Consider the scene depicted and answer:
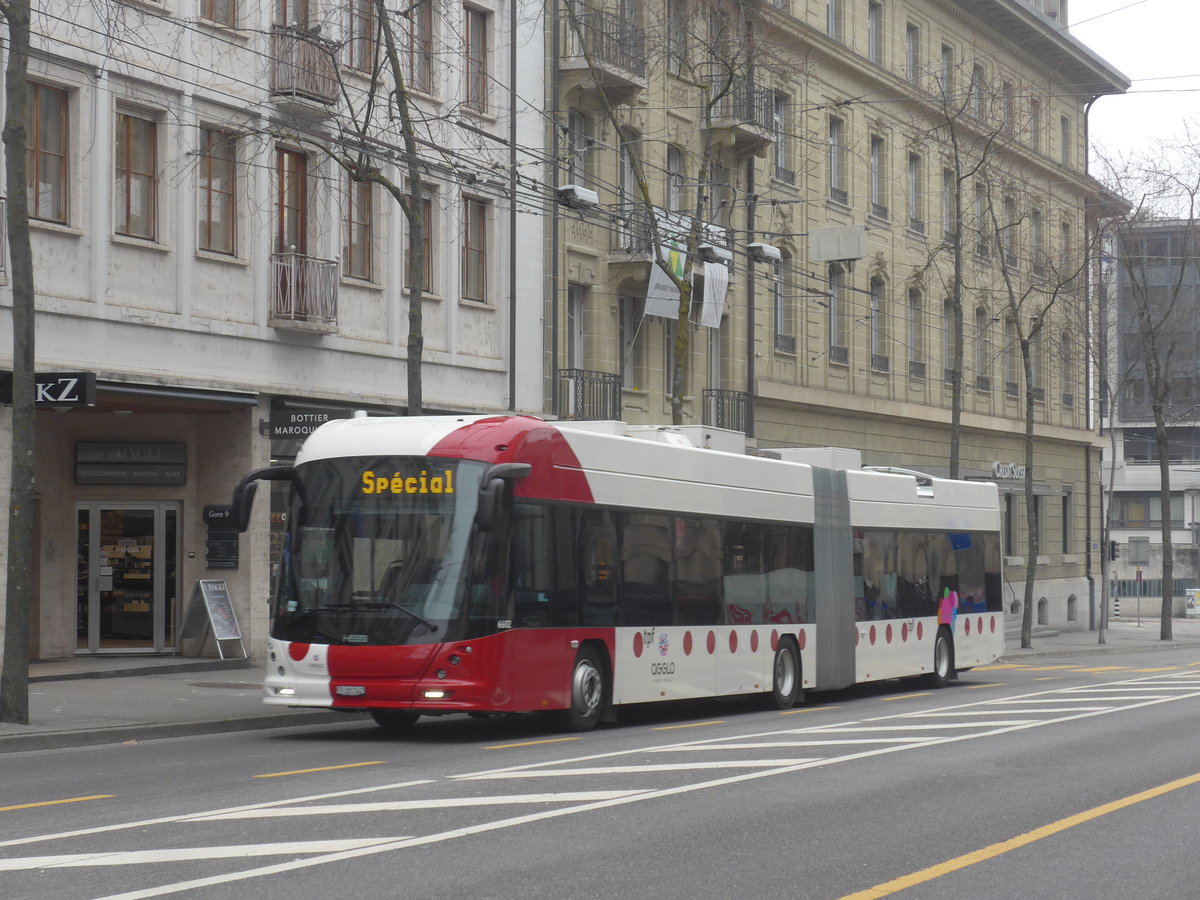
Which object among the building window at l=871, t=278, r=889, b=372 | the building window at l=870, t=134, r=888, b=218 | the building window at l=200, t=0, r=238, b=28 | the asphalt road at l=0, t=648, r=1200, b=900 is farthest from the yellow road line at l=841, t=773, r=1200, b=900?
the building window at l=870, t=134, r=888, b=218

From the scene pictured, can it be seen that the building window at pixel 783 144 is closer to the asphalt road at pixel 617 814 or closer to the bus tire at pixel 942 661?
the bus tire at pixel 942 661

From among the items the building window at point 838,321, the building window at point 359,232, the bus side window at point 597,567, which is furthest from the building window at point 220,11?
the building window at point 838,321

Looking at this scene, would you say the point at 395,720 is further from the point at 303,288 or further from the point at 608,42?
the point at 608,42

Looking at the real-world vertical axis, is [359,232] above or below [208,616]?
A: above

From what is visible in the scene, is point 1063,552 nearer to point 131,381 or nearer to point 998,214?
point 998,214

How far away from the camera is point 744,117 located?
36.8 m

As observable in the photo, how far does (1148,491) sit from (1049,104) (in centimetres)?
5763

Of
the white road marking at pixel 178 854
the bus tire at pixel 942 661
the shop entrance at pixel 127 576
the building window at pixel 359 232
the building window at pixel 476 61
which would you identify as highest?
the building window at pixel 476 61

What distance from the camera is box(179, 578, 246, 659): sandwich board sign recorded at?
83.3ft

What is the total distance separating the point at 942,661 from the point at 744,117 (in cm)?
1416

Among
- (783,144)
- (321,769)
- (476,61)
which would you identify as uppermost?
(783,144)

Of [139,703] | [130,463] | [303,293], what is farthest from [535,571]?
[130,463]

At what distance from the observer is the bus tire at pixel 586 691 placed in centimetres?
1730

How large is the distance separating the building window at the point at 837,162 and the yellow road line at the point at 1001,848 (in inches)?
1231
